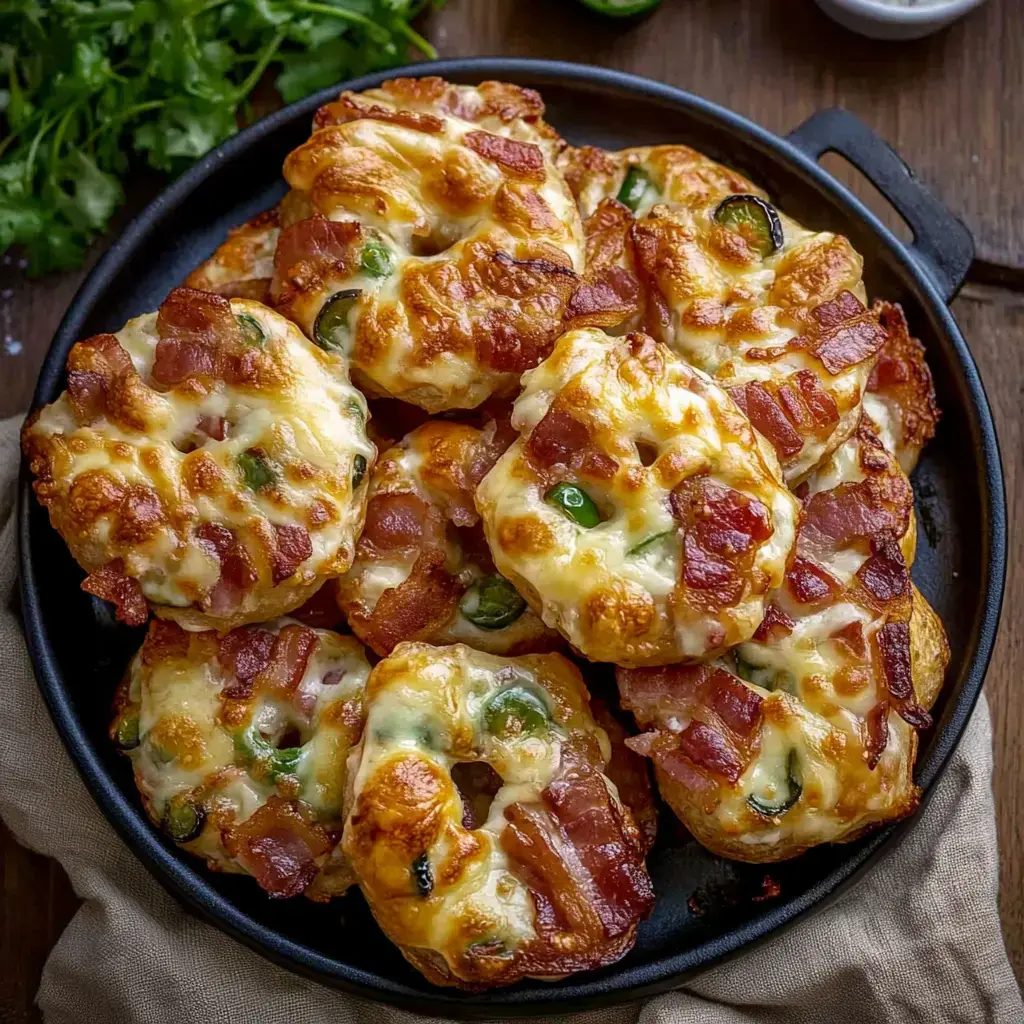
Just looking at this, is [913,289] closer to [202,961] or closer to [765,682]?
[765,682]

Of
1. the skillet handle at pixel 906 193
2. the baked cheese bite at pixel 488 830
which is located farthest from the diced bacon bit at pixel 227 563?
the skillet handle at pixel 906 193

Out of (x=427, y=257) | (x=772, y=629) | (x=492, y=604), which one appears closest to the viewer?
(x=772, y=629)

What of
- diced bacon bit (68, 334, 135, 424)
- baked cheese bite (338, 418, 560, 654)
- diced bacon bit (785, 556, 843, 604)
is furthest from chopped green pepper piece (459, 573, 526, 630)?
diced bacon bit (68, 334, 135, 424)

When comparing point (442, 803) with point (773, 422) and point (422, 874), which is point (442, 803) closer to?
point (422, 874)

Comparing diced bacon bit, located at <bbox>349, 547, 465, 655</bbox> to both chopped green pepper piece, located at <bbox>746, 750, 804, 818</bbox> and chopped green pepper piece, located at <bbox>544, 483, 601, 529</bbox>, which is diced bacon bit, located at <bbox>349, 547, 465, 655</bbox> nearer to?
chopped green pepper piece, located at <bbox>544, 483, 601, 529</bbox>

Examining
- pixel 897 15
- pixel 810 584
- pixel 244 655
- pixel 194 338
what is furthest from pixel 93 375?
pixel 897 15

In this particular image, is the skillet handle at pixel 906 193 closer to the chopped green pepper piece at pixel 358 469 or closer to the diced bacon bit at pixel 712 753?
the diced bacon bit at pixel 712 753

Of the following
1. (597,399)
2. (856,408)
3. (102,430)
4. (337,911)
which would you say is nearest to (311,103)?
(102,430)
